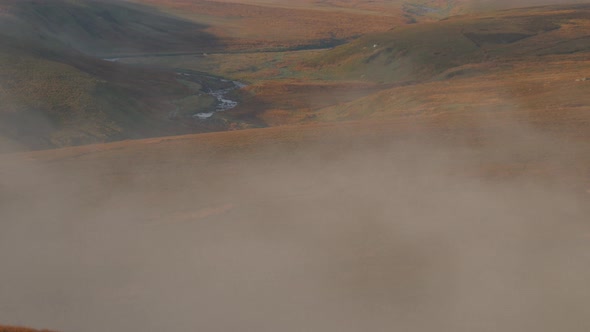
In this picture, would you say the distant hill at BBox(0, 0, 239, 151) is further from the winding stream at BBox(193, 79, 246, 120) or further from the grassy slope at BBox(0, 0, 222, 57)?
the grassy slope at BBox(0, 0, 222, 57)

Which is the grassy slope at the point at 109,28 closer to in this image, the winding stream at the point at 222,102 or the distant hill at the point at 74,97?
the distant hill at the point at 74,97

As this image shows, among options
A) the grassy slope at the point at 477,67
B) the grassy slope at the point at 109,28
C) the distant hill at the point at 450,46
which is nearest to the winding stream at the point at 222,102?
the grassy slope at the point at 477,67

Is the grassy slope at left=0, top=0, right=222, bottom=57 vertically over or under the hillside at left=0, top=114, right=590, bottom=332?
under

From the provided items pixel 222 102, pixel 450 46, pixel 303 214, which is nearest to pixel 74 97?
pixel 222 102

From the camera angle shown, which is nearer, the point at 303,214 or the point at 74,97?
the point at 303,214

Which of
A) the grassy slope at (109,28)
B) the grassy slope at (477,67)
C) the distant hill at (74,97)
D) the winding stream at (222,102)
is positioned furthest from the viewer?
the grassy slope at (109,28)

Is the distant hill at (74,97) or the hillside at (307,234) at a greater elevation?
the hillside at (307,234)

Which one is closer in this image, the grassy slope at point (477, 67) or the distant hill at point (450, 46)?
the grassy slope at point (477, 67)

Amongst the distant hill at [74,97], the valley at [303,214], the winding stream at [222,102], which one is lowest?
the winding stream at [222,102]

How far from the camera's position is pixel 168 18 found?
199125mm

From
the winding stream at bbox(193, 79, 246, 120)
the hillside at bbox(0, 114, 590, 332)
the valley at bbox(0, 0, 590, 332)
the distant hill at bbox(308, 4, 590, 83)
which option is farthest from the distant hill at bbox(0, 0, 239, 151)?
the distant hill at bbox(308, 4, 590, 83)

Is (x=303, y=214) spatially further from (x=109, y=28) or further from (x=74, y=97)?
(x=109, y=28)

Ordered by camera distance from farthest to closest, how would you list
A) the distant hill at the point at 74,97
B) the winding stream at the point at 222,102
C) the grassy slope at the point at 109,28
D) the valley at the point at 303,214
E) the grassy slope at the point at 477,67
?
1. the grassy slope at the point at 109,28
2. the winding stream at the point at 222,102
3. the distant hill at the point at 74,97
4. the grassy slope at the point at 477,67
5. the valley at the point at 303,214

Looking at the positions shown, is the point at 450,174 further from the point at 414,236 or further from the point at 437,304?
the point at 437,304
